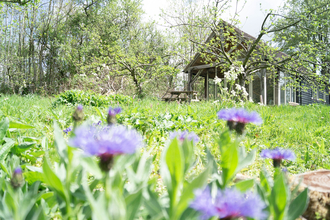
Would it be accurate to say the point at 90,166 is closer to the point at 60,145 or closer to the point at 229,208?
the point at 60,145

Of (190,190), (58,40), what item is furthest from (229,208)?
(58,40)

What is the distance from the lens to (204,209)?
1.27ft

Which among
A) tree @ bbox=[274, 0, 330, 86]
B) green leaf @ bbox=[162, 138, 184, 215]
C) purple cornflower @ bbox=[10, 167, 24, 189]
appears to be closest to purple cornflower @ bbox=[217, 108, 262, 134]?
green leaf @ bbox=[162, 138, 184, 215]

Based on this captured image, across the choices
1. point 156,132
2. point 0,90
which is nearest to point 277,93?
point 156,132

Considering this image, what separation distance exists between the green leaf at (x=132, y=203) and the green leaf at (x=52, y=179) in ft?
0.59

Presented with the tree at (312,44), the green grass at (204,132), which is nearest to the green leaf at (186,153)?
the green grass at (204,132)

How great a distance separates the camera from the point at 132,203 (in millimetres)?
467

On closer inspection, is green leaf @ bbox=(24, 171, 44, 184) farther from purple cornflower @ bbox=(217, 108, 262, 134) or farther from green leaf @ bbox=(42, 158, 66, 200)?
purple cornflower @ bbox=(217, 108, 262, 134)

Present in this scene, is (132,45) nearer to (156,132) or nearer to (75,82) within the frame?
(75,82)

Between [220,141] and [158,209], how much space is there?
27cm

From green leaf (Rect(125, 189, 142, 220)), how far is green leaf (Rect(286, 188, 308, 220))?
0.40 meters

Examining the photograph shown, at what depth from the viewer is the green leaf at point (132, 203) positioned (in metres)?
0.46

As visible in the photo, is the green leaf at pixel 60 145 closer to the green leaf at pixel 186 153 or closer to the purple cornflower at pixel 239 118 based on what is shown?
the green leaf at pixel 186 153

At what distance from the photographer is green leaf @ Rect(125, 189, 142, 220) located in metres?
0.46
